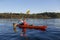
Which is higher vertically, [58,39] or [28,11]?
[28,11]

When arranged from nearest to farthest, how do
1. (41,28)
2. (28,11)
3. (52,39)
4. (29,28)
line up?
1. (52,39)
2. (41,28)
3. (29,28)
4. (28,11)

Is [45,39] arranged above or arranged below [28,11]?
below

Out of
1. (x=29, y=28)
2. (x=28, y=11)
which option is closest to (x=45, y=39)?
(x=29, y=28)

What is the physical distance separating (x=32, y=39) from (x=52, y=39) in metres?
3.79

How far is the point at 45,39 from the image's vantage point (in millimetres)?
30922

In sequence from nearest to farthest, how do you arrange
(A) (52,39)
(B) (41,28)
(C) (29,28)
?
(A) (52,39), (B) (41,28), (C) (29,28)

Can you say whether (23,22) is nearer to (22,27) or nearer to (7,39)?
(22,27)

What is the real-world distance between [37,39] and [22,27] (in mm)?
19408

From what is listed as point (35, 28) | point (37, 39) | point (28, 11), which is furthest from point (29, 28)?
point (37, 39)

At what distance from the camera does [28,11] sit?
178ft

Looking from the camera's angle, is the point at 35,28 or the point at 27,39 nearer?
the point at 27,39

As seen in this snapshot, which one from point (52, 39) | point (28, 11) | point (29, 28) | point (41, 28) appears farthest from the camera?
point (28, 11)

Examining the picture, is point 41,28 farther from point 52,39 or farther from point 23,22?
point 52,39

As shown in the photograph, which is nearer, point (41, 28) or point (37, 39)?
point (37, 39)
